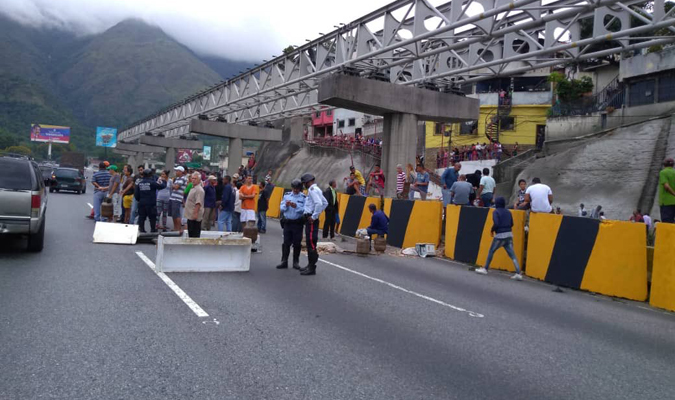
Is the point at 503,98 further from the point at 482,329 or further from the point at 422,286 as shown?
the point at 482,329

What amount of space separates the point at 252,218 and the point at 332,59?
395 inches

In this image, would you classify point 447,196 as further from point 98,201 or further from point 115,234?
point 98,201

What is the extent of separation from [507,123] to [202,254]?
3477 centimetres

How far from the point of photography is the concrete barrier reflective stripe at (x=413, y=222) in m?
14.3

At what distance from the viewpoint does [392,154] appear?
21578mm

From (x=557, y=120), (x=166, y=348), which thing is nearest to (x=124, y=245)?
(x=166, y=348)

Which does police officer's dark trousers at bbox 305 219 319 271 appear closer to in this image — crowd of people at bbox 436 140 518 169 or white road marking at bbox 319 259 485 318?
white road marking at bbox 319 259 485 318

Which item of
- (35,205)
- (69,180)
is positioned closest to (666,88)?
(35,205)

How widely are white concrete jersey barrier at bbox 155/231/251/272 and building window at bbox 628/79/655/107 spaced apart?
2641 centimetres

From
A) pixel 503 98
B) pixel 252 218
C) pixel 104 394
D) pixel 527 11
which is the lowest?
pixel 104 394

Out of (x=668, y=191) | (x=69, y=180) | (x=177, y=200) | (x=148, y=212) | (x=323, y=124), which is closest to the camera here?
(x=668, y=191)

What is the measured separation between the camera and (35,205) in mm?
9586

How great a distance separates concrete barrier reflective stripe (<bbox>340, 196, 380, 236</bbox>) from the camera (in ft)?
54.2

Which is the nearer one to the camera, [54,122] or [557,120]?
[557,120]
